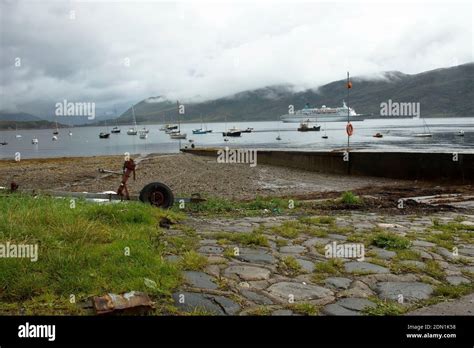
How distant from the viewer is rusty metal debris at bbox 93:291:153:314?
10.2 ft

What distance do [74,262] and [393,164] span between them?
719 inches

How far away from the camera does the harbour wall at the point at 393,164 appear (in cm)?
1648

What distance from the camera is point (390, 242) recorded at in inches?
230

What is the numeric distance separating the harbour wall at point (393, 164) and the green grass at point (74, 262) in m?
14.6

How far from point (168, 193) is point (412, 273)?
5659 millimetres

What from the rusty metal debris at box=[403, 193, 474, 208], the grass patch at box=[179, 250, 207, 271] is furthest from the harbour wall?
the grass patch at box=[179, 250, 207, 271]

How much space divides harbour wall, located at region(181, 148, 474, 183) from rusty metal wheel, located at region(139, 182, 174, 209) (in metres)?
12.6

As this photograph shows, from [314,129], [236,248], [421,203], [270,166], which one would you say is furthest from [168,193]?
[314,129]

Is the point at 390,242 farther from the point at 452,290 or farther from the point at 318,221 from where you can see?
the point at 318,221

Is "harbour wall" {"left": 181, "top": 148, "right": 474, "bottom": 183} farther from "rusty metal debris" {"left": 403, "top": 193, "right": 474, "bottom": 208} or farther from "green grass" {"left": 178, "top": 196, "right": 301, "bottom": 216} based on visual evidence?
"green grass" {"left": 178, "top": 196, "right": 301, "bottom": 216}

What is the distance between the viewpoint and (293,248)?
5.59 m

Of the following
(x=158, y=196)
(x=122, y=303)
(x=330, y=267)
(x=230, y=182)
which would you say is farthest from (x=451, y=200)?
(x=230, y=182)

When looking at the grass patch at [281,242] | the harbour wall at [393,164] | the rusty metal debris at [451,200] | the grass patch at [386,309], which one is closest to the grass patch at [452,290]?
the grass patch at [386,309]
